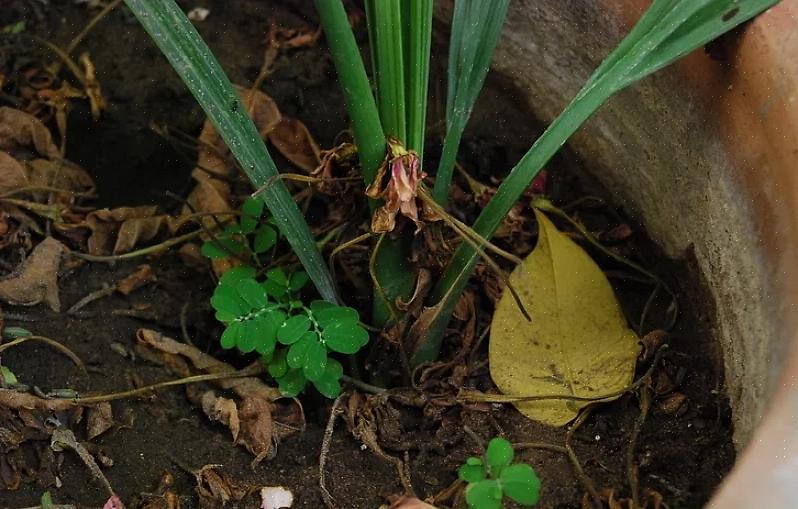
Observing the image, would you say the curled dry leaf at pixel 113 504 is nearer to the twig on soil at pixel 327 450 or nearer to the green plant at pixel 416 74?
the twig on soil at pixel 327 450

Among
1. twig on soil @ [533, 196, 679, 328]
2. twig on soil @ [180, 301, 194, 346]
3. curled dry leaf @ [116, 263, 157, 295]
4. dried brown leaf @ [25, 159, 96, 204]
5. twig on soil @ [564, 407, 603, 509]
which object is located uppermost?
twig on soil @ [533, 196, 679, 328]

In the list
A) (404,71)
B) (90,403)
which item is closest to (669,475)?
(404,71)

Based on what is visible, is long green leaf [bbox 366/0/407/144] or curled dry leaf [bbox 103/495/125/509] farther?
curled dry leaf [bbox 103/495/125/509]

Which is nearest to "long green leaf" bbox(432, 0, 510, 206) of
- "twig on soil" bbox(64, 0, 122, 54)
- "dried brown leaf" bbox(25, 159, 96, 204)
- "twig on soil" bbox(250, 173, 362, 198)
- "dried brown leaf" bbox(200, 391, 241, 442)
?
"twig on soil" bbox(250, 173, 362, 198)

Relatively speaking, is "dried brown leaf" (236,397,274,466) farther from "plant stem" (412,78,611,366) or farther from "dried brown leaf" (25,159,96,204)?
"dried brown leaf" (25,159,96,204)

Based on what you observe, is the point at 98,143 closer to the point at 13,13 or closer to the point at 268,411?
the point at 13,13

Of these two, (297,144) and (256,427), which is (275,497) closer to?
(256,427)

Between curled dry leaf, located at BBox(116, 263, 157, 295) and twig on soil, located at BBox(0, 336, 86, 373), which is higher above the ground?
curled dry leaf, located at BBox(116, 263, 157, 295)
